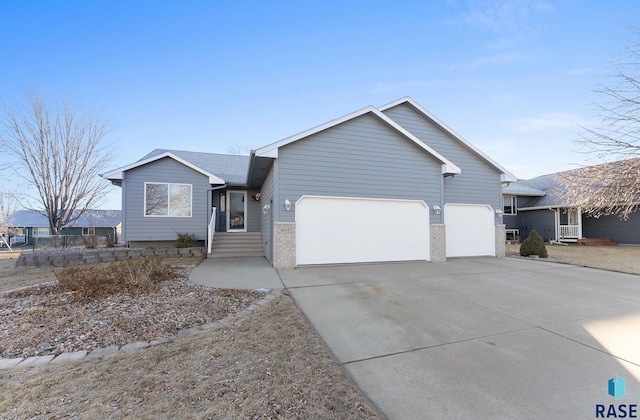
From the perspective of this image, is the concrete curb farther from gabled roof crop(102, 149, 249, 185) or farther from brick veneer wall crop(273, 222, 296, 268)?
gabled roof crop(102, 149, 249, 185)

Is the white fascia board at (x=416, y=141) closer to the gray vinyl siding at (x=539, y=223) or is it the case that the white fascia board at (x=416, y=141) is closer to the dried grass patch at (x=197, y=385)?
the dried grass patch at (x=197, y=385)

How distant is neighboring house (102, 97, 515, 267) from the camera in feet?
28.4

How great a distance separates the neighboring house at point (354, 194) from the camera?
865 centimetres

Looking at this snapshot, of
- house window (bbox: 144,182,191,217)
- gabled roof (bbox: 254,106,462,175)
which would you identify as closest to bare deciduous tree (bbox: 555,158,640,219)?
gabled roof (bbox: 254,106,462,175)

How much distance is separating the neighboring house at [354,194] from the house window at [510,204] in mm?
10468

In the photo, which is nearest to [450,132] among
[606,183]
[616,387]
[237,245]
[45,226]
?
[606,183]

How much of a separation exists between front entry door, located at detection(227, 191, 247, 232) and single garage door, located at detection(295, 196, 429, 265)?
633 centimetres

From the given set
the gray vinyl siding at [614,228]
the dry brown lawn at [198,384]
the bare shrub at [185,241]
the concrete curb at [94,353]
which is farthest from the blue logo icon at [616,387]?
the gray vinyl siding at [614,228]

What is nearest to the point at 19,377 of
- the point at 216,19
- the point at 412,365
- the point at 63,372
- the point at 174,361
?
the point at 63,372

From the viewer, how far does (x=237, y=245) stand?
12.3 metres

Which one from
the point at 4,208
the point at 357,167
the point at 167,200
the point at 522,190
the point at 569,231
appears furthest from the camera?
the point at 4,208

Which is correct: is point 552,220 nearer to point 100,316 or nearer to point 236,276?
point 236,276

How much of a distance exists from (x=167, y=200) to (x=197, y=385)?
11.1 meters

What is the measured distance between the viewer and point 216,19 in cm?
977
